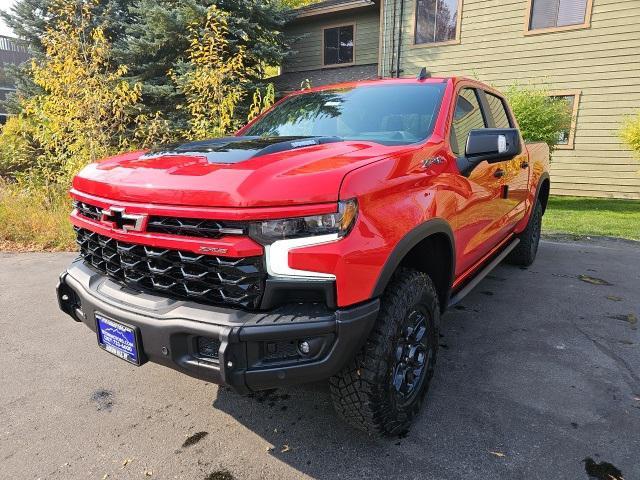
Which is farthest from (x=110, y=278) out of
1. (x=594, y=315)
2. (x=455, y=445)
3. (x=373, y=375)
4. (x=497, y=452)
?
(x=594, y=315)

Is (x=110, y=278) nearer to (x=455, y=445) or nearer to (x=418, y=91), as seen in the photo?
(x=455, y=445)

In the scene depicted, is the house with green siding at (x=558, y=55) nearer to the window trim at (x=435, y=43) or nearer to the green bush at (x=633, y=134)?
the window trim at (x=435, y=43)

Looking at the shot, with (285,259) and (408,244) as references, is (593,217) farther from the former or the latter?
(285,259)

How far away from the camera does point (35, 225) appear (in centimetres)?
664

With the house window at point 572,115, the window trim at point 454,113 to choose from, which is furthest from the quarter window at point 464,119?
the house window at point 572,115

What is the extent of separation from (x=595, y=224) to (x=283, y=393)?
7.43m

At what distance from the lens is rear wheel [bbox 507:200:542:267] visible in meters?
5.11

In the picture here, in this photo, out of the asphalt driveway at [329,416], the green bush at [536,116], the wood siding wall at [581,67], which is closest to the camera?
the asphalt driveway at [329,416]

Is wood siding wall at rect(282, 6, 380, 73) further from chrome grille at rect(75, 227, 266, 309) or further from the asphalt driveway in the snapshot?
chrome grille at rect(75, 227, 266, 309)

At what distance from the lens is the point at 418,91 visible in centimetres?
312

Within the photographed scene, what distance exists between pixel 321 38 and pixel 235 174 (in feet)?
48.8

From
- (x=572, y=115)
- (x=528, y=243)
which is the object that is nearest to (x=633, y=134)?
(x=572, y=115)

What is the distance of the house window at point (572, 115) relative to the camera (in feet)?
37.3

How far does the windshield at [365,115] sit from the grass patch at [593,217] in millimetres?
5523
